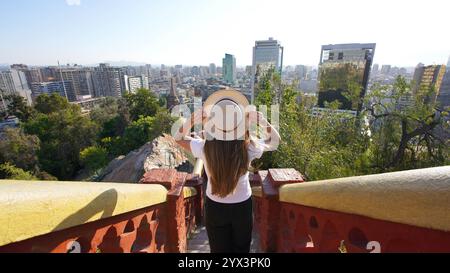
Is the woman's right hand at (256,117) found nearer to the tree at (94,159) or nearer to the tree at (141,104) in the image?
the tree at (94,159)

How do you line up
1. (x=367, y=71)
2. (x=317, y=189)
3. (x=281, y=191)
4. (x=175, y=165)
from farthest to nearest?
(x=367, y=71), (x=175, y=165), (x=281, y=191), (x=317, y=189)

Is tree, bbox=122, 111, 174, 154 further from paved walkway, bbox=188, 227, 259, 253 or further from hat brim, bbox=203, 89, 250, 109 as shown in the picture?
hat brim, bbox=203, 89, 250, 109

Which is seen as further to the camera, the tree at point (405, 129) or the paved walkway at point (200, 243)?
the tree at point (405, 129)

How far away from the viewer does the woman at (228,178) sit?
1997mm

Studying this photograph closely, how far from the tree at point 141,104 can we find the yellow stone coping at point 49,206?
33.7 metres

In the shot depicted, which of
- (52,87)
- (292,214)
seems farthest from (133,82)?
(292,214)

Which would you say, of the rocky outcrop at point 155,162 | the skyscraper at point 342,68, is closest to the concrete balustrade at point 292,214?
the rocky outcrop at point 155,162

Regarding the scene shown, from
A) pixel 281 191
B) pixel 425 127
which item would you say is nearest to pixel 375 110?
pixel 425 127

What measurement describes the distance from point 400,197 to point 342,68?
150ft

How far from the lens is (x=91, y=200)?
1.25 m

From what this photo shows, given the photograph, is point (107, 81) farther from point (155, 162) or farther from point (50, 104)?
point (155, 162)

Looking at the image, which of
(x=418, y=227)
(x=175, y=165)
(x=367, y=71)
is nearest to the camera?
(x=418, y=227)
